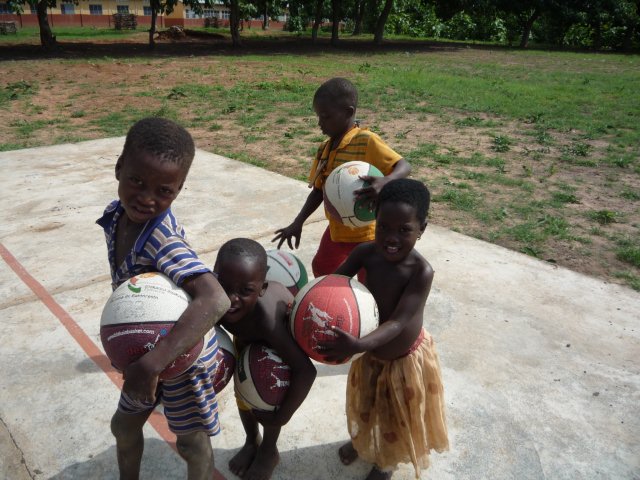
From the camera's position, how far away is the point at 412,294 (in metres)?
2.14

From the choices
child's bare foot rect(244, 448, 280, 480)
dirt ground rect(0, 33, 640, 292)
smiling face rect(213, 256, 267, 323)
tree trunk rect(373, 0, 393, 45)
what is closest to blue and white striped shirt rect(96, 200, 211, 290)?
A: smiling face rect(213, 256, 267, 323)

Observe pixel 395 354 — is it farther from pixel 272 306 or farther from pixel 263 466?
pixel 263 466

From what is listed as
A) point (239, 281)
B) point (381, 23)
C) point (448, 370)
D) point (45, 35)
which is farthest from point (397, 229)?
point (381, 23)

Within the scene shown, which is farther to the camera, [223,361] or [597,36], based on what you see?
[597,36]

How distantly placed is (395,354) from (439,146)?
24.8ft

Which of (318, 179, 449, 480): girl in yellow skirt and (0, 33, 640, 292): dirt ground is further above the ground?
(318, 179, 449, 480): girl in yellow skirt

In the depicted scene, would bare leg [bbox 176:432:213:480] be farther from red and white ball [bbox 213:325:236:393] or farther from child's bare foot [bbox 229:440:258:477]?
child's bare foot [bbox 229:440:258:477]

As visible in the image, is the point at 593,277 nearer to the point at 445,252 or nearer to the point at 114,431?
the point at 445,252

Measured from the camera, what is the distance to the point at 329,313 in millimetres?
2031

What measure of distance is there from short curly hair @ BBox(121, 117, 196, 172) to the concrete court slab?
150 cm

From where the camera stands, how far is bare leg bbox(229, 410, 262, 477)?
2504mm

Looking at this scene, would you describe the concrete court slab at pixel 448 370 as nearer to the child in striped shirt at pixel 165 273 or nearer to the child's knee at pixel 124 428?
the child's knee at pixel 124 428

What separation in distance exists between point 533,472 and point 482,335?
47.1 inches

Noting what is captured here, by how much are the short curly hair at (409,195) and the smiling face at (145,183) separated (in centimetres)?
82
